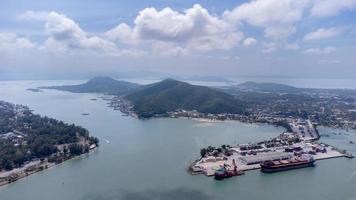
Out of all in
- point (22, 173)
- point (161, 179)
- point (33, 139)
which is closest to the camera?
point (161, 179)

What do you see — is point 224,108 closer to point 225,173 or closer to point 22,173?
point 225,173

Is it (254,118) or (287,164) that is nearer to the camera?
(287,164)

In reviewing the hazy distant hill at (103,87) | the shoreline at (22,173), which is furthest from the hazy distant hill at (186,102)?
the hazy distant hill at (103,87)

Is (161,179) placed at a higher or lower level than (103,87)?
lower

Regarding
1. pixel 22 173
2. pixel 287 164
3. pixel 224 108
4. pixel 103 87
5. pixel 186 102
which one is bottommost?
pixel 22 173

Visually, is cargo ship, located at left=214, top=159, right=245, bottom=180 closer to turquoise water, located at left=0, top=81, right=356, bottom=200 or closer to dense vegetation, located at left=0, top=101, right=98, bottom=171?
turquoise water, located at left=0, top=81, right=356, bottom=200

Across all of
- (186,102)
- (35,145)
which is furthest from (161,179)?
(186,102)

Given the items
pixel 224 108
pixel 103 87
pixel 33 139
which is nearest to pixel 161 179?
pixel 33 139

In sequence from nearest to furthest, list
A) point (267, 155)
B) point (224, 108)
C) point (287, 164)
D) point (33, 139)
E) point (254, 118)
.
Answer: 1. point (287, 164)
2. point (267, 155)
3. point (33, 139)
4. point (254, 118)
5. point (224, 108)
